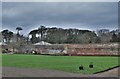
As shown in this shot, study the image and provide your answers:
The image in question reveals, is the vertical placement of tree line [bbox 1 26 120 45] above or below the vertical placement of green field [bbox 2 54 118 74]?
above

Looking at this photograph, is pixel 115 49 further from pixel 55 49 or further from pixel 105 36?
pixel 105 36

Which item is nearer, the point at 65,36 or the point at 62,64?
the point at 62,64

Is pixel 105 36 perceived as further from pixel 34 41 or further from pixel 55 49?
pixel 34 41

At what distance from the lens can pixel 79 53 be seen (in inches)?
2581

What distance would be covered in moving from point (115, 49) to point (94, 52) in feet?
16.0

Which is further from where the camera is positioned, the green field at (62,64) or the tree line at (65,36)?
the tree line at (65,36)

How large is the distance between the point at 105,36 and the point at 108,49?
893 inches

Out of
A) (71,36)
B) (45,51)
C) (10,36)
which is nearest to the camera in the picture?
(45,51)

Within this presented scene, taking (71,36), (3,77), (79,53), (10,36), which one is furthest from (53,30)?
(3,77)

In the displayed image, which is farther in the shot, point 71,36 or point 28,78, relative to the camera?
point 71,36

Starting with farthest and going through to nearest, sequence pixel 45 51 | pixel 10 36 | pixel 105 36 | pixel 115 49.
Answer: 1. pixel 10 36
2. pixel 105 36
3. pixel 45 51
4. pixel 115 49

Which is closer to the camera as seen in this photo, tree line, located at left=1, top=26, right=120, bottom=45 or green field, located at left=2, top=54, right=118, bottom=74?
green field, located at left=2, top=54, right=118, bottom=74

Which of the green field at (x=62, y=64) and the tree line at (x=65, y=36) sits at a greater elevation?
the tree line at (x=65, y=36)

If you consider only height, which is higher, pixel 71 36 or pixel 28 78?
pixel 71 36
